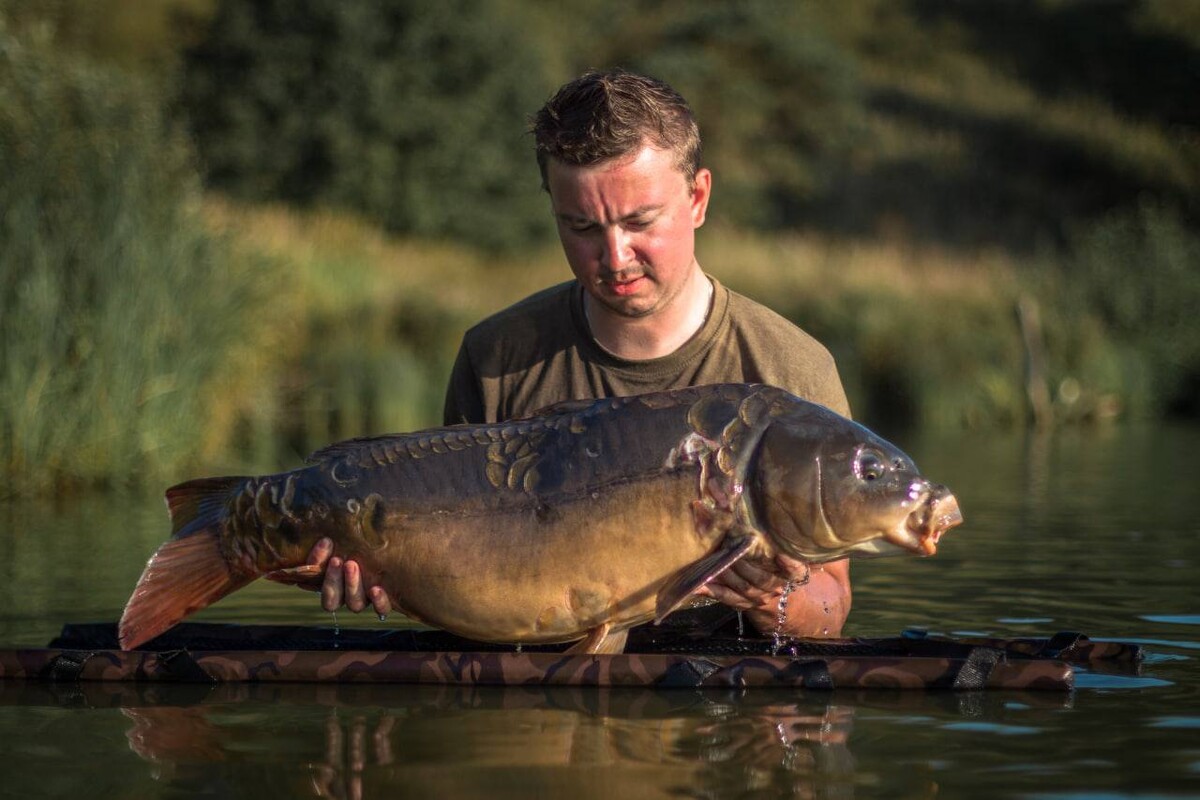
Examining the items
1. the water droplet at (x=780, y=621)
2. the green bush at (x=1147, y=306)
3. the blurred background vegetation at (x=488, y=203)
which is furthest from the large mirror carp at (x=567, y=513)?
the green bush at (x=1147, y=306)

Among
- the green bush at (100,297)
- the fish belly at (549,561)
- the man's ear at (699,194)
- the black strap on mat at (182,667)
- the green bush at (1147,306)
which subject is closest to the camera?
the fish belly at (549,561)

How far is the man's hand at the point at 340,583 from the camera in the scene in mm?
4688

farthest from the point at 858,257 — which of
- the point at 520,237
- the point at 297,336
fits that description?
the point at 297,336

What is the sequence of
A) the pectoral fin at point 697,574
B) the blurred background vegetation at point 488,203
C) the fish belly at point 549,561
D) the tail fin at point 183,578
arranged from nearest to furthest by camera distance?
the pectoral fin at point 697,574 < the fish belly at point 549,561 < the tail fin at point 183,578 < the blurred background vegetation at point 488,203

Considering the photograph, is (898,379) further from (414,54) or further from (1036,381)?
(414,54)

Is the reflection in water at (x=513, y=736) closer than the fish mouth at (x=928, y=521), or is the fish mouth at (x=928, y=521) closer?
the reflection in water at (x=513, y=736)

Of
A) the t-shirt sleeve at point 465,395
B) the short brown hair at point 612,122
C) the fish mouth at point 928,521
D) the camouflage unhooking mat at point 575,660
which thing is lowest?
the camouflage unhooking mat at point 575,660

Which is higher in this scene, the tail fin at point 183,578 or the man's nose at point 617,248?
the man's nose at point 617,248

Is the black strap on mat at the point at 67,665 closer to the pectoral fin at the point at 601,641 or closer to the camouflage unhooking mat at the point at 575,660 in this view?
the camouflage unhooking mat at the point at 575,660

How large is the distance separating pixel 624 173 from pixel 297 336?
13634 mm

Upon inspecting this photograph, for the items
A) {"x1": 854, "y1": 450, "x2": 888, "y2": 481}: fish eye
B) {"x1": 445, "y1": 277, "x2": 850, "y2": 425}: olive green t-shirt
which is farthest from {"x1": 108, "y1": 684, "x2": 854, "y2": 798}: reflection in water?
{"x1": 445, "y1": 277, "x2": 850, "y2": 425}: olive green t-shirt

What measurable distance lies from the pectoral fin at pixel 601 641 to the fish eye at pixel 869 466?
75cm

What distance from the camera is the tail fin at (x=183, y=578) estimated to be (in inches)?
184

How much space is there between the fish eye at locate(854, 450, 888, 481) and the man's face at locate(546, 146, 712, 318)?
108 centimetres
